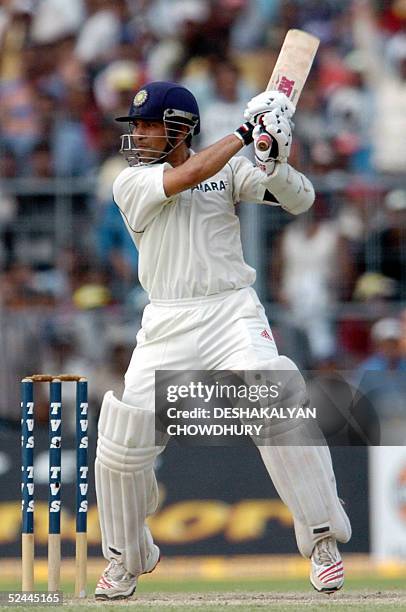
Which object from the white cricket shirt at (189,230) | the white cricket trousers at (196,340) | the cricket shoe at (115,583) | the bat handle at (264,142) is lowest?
the cricket shoe at (115,583)

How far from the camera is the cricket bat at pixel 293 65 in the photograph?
16.5 ft

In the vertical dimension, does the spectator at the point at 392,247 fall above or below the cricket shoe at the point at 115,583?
above

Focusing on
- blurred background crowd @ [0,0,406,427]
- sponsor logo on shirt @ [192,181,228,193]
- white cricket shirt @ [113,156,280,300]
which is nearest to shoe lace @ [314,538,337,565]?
white cricket shirt @ [113,156,280,300]

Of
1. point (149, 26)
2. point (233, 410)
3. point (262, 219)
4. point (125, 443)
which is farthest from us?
point (149, 26)

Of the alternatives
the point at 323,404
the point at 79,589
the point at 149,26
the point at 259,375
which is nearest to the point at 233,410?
the point at 259,375

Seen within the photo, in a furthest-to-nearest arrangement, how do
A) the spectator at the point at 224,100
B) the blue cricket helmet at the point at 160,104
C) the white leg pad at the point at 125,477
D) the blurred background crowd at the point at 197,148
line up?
the spectator at the point at 224,100 → the blurred background crowd at the point at 197,148 → the blue cricket helmet at the point at 160,104 → the white leg pad at the point at 125,477

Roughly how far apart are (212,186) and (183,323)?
0.53m

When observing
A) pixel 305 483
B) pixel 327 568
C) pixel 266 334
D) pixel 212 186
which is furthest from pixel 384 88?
pixel 327 568

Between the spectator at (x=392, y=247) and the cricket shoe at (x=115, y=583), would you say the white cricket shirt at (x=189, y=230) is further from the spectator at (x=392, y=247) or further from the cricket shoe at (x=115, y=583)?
the spectator at (x=392, y=247)

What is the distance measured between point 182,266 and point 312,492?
956 millimetres

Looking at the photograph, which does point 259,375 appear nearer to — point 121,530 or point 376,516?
point 121,530

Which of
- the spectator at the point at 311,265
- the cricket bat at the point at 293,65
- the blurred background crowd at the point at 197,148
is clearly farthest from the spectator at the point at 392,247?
the cricket bat at the point at 293,65

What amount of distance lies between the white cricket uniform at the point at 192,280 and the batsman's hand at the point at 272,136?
0.72 feet

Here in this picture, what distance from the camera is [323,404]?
6852 mm
